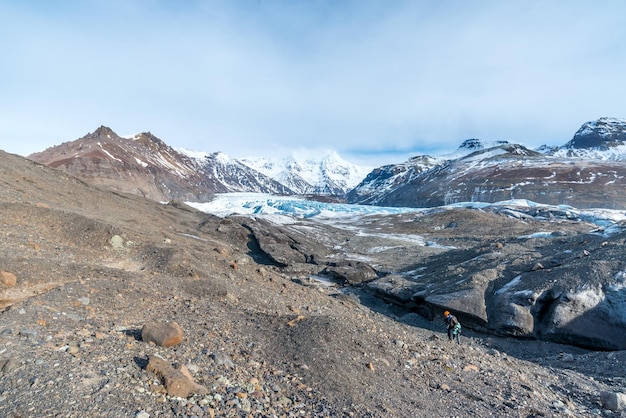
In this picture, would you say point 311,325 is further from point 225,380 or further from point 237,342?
point 225,380

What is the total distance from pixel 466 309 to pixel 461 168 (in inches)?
5045

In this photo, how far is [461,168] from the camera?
454 ft

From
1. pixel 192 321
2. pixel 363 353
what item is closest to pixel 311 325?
pixel 363 353

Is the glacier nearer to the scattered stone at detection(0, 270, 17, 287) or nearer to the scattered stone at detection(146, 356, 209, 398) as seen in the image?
the scattered stone at detection(0, 270, 17, 287)

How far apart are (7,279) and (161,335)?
5.06m

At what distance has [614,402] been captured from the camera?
995cm

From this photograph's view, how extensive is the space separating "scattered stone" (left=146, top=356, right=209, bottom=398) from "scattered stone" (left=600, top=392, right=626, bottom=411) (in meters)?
10.3

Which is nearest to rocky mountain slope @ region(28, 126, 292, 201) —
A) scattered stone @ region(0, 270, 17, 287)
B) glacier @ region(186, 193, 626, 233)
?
glacier @ region(186, 193, 626, 233)

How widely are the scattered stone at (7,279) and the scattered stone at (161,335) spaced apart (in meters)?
4.52

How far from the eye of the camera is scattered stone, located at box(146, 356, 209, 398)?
5695mm

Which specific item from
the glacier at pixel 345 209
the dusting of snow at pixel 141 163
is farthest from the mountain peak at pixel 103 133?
the glacier at pixel 345 209

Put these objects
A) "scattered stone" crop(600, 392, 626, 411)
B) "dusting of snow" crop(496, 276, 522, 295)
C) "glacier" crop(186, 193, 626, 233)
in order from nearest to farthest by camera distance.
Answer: "scattered stone" crop(600, 392, 626, 411) < "dusting of snow" crop(496, 276, 522, 295) < "glacier" crop(186, 193, 626, 233)

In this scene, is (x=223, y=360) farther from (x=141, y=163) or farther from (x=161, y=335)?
(x=141, y=163)

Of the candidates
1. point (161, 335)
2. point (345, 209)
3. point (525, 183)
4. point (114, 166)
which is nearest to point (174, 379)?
point (161, 335)
